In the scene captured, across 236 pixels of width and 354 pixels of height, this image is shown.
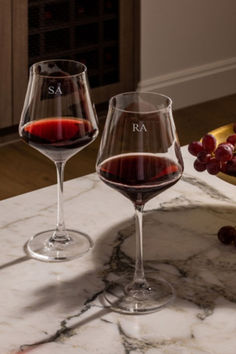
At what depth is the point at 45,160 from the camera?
345cm

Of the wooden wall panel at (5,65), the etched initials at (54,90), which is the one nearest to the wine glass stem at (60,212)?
the etched initials at (54,90)

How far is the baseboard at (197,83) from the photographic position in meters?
4.14

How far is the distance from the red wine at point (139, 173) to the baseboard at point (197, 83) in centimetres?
310

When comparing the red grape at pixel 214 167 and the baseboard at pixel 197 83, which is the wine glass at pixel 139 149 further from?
the baseboard at pixel 197 83

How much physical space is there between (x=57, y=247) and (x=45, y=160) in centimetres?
230

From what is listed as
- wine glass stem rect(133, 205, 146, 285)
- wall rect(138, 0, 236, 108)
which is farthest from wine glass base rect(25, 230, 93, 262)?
wall rect(138, 0, 236, 108)

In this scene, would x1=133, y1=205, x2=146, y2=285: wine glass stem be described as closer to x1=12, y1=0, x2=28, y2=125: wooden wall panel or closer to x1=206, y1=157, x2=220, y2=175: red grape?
x1=206, y1=157, x2=220, y2=175: red grape

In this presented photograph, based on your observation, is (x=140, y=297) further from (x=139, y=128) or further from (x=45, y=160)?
(x=45, y=160)

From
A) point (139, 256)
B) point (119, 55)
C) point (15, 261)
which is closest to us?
point (139, 256)

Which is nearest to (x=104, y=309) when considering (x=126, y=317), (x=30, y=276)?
(x=126, y=317)

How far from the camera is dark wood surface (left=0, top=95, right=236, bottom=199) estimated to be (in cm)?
322

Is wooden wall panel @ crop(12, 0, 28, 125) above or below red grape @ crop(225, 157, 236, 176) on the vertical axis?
below

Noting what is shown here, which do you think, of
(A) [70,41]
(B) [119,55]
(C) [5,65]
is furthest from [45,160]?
(B) [119,55]

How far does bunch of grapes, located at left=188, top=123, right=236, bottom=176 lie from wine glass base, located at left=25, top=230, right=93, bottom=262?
0.71 ft
